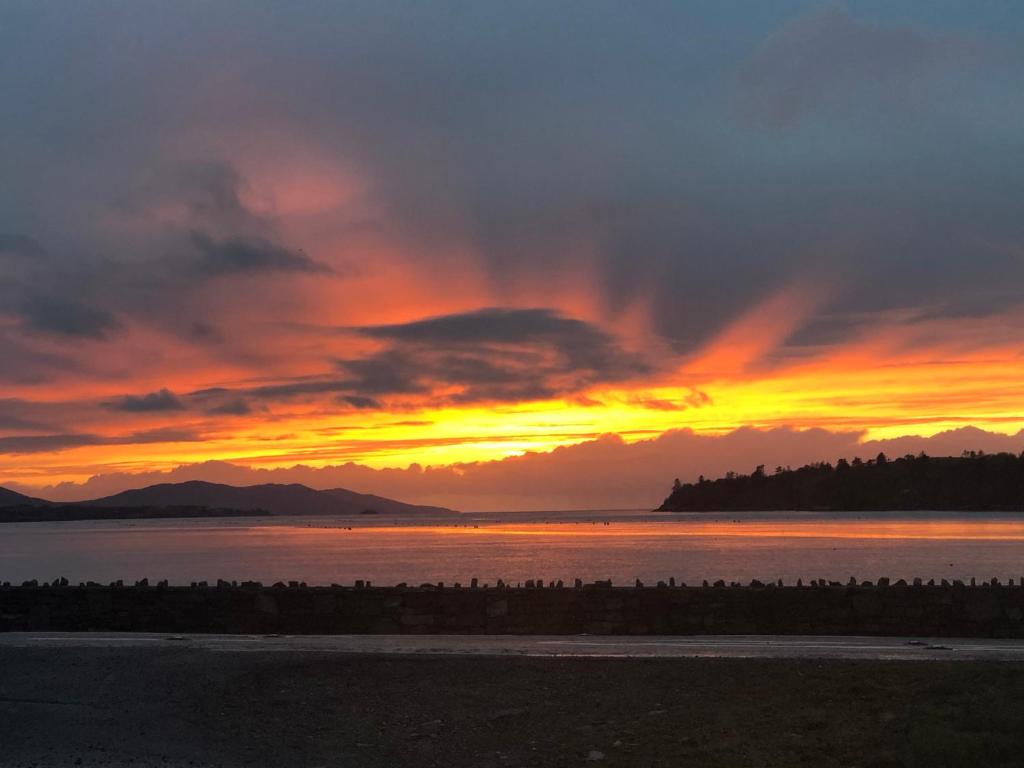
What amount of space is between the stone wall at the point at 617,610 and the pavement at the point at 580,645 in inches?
31.2

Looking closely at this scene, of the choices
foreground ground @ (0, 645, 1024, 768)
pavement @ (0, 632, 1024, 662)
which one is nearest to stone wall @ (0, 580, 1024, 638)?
pavement @ (0, 632, 1024, 662)

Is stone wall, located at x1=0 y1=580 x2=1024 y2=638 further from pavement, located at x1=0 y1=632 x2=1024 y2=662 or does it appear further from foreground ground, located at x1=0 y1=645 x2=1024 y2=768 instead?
foreground ground, located at x1=0 y1=645 x2=1024 y2=768

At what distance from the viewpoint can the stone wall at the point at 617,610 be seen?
70.9 ft

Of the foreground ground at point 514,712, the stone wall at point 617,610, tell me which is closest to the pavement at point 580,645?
the stone wall at point 617,610

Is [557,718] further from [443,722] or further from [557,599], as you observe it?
[557,599]

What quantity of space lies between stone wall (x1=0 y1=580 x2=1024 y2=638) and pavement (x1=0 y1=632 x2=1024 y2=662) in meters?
0.79

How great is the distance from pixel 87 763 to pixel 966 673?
1012 cm

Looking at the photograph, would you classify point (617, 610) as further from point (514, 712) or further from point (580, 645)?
point (514, 712)

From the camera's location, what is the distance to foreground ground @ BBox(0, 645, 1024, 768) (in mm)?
10984

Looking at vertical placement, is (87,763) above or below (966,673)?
below

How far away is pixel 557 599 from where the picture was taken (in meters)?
22.2

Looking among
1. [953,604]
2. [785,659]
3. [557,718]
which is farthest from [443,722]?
[953,604]

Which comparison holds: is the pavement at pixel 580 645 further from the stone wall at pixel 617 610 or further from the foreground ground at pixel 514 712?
the foreground ground at pixel 514 712

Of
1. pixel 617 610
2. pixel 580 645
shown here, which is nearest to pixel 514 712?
pixel 580 645
